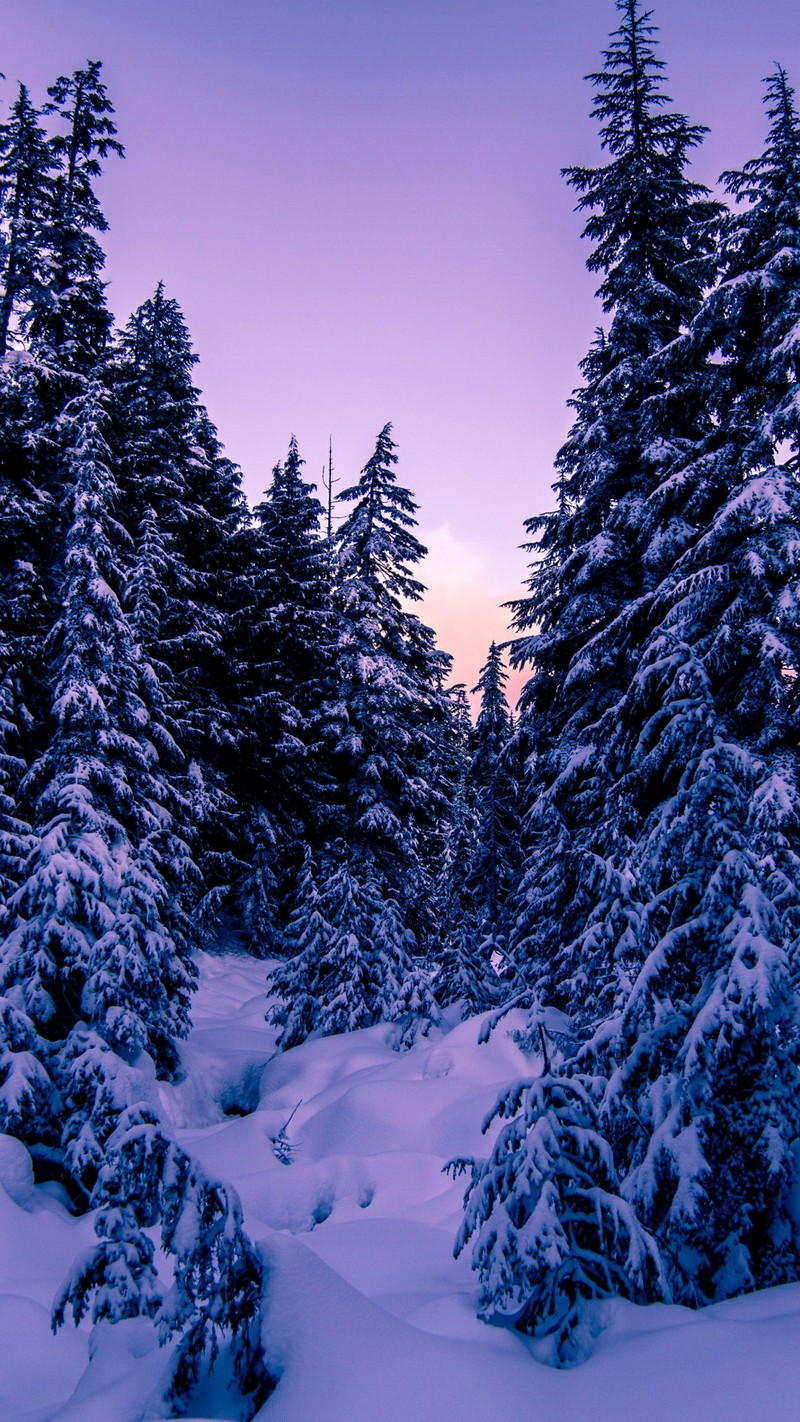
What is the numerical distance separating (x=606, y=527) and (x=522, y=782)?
6499mm

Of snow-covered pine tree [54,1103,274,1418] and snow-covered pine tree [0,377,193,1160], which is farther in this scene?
snow-covered pine tree [0,377,193,1160]

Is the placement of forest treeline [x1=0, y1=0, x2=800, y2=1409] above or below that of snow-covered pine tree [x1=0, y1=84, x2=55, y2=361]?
below

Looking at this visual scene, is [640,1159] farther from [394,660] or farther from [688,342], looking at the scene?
[394,660]

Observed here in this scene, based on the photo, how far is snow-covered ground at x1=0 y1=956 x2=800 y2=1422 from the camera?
10.3 feet

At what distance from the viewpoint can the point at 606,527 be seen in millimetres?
13305

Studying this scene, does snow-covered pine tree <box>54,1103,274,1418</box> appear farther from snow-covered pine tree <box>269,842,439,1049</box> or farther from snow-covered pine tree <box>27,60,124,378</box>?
snow-covered pine tree <box>27,60,124,378</box>

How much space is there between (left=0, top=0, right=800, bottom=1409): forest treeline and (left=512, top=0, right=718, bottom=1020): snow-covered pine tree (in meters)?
0.09

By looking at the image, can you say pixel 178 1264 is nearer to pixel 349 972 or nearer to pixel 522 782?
pixel 349 972

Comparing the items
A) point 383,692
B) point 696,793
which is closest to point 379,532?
point 383,692

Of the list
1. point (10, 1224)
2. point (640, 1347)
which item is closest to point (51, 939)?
point (10, 1224)

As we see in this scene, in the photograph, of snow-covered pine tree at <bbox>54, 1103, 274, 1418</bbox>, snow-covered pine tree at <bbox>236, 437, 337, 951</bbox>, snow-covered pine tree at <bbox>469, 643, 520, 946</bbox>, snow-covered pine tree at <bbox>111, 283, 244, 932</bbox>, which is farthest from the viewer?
snow-covered pine tree at <bbox>469, 643, 520, 946</bbox>

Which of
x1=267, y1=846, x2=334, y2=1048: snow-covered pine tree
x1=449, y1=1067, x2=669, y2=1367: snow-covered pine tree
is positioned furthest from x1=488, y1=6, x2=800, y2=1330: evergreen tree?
x1=267, y1=846, x2=334, y2=1048: snow-covered pine tree

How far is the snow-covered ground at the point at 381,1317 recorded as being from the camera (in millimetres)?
3135

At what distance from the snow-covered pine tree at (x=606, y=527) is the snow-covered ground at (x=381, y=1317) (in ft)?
9.72
